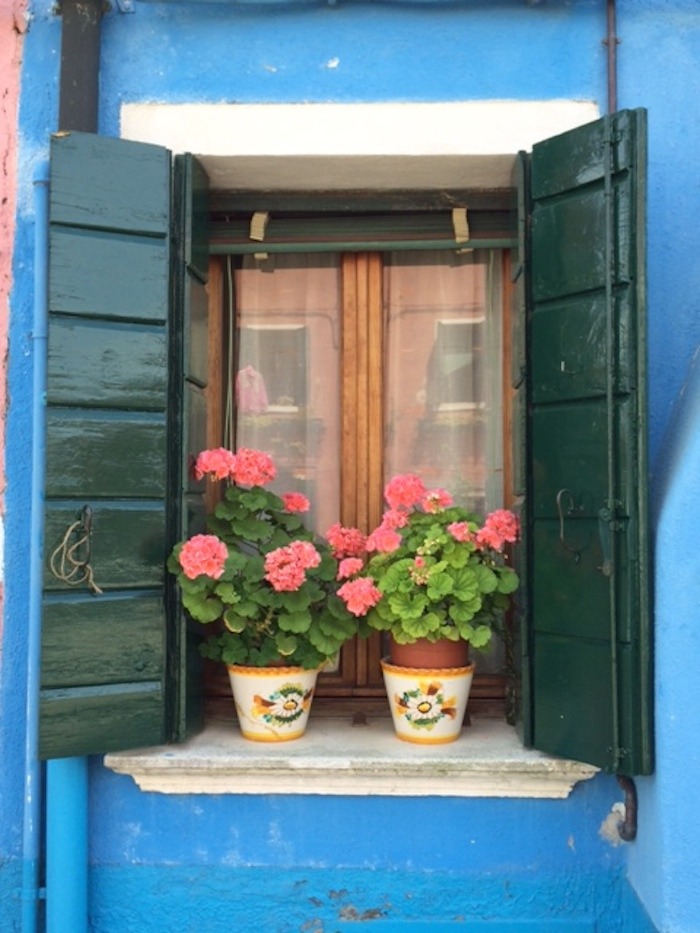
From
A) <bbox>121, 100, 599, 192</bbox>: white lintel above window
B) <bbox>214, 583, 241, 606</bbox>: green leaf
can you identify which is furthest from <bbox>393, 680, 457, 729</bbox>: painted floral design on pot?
<bbox>121, 100, 599, 192</bbox>: white lintel above window

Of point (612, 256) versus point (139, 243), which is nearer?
point (612, 256)

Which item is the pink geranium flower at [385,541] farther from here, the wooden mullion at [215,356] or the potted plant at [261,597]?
the wooden mullion at [215,356]

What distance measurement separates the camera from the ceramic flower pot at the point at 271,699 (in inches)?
129

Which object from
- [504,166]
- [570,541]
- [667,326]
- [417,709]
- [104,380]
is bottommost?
[417,709]

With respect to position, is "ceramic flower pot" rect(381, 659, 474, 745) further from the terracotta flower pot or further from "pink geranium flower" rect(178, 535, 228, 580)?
"pink geranium flower" rect(178, 535, 228, 580)

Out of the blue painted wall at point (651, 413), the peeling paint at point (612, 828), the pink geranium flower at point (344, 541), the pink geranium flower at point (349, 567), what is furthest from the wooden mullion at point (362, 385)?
the peeling paint at point (612, 828)

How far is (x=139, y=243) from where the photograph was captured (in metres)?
3.21

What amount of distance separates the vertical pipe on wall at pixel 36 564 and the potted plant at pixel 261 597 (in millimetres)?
475

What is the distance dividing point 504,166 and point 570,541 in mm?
1403

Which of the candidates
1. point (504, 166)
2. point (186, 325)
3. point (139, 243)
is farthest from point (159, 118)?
point (504, 166)

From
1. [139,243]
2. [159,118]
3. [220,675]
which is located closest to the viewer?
[139,243]

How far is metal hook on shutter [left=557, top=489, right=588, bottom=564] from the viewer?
3.03 meters

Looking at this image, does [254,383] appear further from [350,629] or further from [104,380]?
[350,629]

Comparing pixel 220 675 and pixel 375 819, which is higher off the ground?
pixel 220 675
